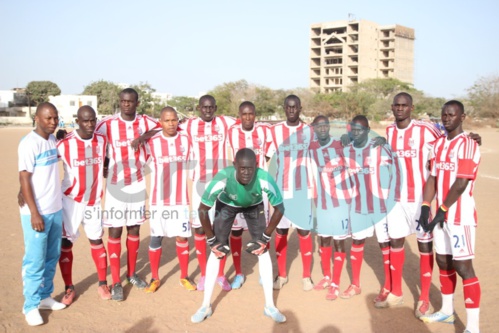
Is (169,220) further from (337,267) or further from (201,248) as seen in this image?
(337,267)

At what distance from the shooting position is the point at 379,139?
18.2 feet

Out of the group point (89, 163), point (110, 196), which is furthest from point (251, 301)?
point (89, 163)

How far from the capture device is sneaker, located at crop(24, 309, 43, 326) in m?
4.88

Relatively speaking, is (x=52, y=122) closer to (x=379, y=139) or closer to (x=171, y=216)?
(x=171, y=216)

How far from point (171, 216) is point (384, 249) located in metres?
2.85

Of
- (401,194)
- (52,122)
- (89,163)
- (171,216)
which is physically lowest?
(171,216)

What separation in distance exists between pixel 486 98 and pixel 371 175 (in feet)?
186

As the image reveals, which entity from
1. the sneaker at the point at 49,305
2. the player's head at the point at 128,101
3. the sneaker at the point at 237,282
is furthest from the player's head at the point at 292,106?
the sneaker at the point at 49,305

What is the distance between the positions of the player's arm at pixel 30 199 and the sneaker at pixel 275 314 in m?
2.71

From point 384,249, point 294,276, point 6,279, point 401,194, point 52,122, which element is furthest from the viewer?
point 294,276

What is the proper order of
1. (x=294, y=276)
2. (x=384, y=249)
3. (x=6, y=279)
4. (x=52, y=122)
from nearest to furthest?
(x=52, y=122) < (x=384, y=249) < (x=6, y=279) < (x=294, y=276)

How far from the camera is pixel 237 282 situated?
6.25 metres

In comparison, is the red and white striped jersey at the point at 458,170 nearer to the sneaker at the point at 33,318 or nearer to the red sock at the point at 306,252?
the red sock at the point at 306,252

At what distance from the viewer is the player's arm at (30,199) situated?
186 inches
